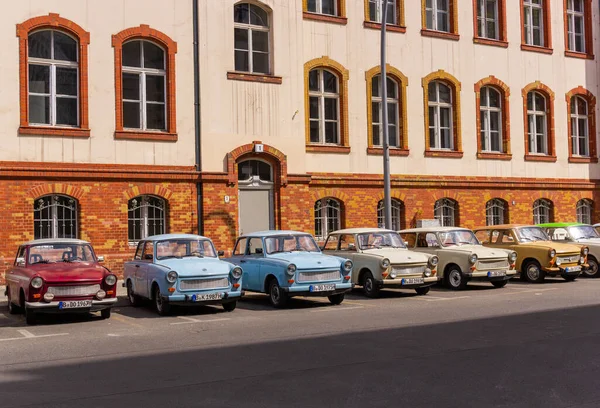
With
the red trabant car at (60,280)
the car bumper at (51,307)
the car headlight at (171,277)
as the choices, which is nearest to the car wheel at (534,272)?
the car headlight at (171,277)

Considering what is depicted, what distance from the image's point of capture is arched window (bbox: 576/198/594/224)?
3231 centimetres

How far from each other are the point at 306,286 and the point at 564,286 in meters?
7.87

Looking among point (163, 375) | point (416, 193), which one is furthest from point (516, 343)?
point (416, 193)

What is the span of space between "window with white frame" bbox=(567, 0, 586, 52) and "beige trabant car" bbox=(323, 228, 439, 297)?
17.9m

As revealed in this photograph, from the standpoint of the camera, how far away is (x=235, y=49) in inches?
928

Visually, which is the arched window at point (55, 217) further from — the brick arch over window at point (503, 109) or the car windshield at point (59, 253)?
the brick arch over window at point (503, 109)

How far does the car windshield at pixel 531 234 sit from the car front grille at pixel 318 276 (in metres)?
7.63

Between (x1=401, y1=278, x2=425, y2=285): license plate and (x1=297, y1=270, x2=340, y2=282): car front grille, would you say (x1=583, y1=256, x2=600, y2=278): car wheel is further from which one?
(x1=297, y1=270, x2=340, y2=282): car front grille

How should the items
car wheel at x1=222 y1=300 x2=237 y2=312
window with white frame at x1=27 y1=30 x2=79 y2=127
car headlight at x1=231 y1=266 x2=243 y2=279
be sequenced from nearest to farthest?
1. car headlight at x1=231 y1=266 x2=243 y2=279
2. car wheel at x1=222 y1=300 x2=237 y2=312
3. window with white frame at x1=27 y1=30 x2=79 y2=127

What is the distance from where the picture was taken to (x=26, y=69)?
66.1 feet

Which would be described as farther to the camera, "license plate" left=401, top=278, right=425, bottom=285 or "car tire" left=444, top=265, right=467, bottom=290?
"car tire" left=444, top=265, right=467, bottom=290

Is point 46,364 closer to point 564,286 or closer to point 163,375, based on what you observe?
point 163,375

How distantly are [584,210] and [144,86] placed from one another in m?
20.0

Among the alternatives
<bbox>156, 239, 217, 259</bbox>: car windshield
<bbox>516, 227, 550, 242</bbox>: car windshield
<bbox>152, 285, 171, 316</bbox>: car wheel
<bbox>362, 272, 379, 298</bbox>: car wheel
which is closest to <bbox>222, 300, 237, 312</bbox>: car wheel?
Result: <bbox>156, 239, 217, 259</bbox>: car windshield
